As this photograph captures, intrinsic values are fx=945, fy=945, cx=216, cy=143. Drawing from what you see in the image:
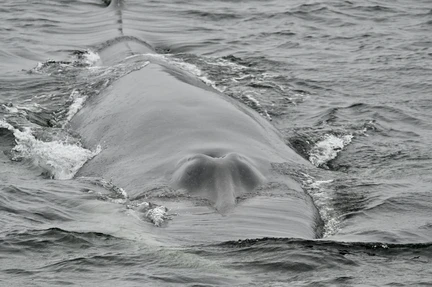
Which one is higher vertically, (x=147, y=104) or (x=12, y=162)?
(x=147, y=104)

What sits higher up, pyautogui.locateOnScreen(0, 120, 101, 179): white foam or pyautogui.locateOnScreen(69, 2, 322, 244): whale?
pyautogui.locateOnScreen(69, 2, 322, 244): whale

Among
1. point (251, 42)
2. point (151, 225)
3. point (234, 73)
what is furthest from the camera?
point (251, 42)

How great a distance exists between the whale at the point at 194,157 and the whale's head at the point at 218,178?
11mm

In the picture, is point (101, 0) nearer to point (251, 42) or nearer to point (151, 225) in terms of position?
point (251, 42)

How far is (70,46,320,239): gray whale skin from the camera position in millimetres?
10305

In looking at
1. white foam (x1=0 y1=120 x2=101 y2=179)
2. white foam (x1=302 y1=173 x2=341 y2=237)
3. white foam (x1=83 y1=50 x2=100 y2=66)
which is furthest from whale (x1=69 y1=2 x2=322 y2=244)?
white foam (x1=83 y1=50 x2=100 y2=66)

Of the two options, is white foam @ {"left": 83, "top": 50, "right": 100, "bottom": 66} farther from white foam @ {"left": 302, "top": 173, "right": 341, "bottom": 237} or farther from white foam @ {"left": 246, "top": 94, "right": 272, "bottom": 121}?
white foam @ {"left": 302, "top": 173, "right": 341, "bottom": 237}

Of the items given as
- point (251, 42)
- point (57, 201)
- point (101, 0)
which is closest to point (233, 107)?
point (57, 201)

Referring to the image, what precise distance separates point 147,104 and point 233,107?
51.4 inches

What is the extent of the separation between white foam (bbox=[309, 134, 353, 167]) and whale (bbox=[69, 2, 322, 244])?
0.61 metres

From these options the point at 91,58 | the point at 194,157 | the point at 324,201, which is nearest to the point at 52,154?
the point at 194,157

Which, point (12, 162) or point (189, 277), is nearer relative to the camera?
point (189, 277)

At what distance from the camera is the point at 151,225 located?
1005 centimetres

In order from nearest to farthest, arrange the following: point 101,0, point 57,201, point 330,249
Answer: point 330,249
point 57,201
point 101,0
